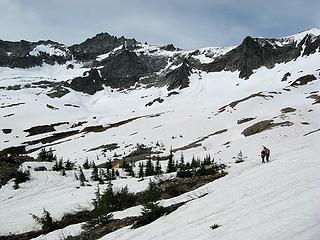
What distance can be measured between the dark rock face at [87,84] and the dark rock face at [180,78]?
3843cm

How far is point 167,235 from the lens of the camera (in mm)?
10109

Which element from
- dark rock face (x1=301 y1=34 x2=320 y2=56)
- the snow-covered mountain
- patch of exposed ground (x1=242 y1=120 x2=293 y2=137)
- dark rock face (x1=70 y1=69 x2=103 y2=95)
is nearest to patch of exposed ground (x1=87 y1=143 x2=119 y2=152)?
the snow-covered mountain

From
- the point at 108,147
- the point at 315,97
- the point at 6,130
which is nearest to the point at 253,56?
the point at 315,97

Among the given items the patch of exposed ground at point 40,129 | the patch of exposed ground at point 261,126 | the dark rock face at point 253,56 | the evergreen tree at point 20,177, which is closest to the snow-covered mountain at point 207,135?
the patch of exposed ground at point 261,126

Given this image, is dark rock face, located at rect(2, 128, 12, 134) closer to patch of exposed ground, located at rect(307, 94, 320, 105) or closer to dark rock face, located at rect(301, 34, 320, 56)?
patch of exposed ground, located at rect(307, 94, 320, 105)

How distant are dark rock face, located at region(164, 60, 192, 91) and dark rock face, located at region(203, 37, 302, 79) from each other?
41.9ft

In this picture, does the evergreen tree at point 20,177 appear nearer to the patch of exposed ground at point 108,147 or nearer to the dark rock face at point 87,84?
the patch of exposed ground at point 108,147

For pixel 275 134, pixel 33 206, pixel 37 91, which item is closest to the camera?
pixel 33 206

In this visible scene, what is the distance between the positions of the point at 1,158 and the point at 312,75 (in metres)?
98.9

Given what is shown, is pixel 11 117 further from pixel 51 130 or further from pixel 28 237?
pixel 28 237

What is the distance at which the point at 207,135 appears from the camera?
58.6 metres

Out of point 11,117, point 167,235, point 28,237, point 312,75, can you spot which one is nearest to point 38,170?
point 28,237

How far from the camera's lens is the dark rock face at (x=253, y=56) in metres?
159

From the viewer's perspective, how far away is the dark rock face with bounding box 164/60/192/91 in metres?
169
